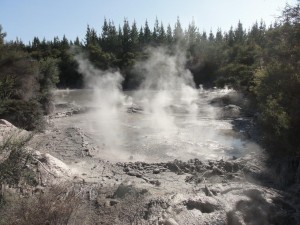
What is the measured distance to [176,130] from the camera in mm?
21984

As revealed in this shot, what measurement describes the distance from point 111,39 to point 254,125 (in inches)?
2266

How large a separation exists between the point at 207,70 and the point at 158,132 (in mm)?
41004

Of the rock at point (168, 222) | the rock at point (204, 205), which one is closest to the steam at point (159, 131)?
the rock at point (204, 205)

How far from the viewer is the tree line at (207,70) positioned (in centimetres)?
1264

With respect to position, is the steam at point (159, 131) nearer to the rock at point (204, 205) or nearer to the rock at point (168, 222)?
the rock at point (204, 205)

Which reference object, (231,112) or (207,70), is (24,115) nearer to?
(231,112)

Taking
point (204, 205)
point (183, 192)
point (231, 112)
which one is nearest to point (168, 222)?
point (204, 205)

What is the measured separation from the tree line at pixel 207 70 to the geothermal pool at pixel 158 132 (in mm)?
2421

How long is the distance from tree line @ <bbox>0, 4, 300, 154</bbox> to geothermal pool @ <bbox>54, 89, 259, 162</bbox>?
2421 mm

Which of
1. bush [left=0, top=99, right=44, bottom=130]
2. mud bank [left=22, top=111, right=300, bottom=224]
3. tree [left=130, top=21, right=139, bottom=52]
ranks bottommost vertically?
mud bank [left=22, top=111, right=300, bottom=224]

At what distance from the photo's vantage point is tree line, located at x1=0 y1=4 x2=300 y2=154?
12641 mm

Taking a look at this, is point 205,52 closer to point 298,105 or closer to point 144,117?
point 144,117

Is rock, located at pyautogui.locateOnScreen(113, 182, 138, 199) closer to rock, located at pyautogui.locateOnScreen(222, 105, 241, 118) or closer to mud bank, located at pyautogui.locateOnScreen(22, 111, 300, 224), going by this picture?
mud bank, located at pyautogui.locateOnScreen(22, 111, 300, 224)

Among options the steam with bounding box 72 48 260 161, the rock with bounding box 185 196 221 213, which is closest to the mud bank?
the rock with bounding box 185 196 221 213
